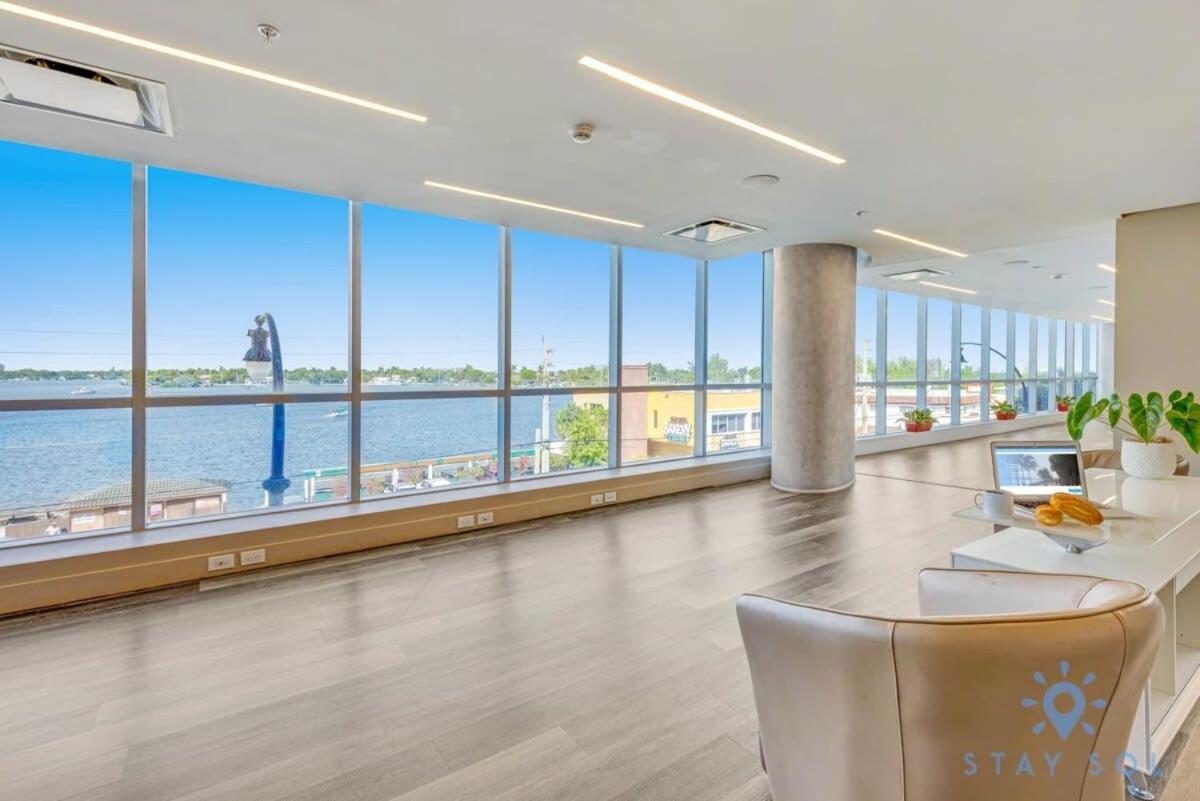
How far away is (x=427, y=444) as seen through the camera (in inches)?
205

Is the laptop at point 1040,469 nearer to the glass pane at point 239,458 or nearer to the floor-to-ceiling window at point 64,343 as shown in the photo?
the glass pane at point 239,458

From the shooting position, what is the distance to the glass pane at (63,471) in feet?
11.7

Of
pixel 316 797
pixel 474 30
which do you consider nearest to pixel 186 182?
pixel 474 30

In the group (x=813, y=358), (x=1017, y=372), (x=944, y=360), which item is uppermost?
(x=944, y=360)

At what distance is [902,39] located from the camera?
92.4 inches

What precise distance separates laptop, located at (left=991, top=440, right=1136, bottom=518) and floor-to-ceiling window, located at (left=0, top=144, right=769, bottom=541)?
4222 millimetres

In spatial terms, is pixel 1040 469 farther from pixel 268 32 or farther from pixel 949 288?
pixel 949 288

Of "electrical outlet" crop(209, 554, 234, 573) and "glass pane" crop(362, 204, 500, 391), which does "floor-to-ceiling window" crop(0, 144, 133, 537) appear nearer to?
"electrical outlet" crop(209, 554, 234, 573)

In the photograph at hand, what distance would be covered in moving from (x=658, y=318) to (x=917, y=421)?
6426mm

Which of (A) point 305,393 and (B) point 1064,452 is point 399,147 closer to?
(A) point 305,393

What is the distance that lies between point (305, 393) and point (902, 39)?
4613 mm

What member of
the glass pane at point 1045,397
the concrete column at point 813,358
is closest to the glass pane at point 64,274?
the concrete column at point 813,358

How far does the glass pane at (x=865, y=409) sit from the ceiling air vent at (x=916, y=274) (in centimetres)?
197

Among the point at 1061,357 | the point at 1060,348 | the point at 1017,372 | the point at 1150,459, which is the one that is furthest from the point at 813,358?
the point at 1061,357
